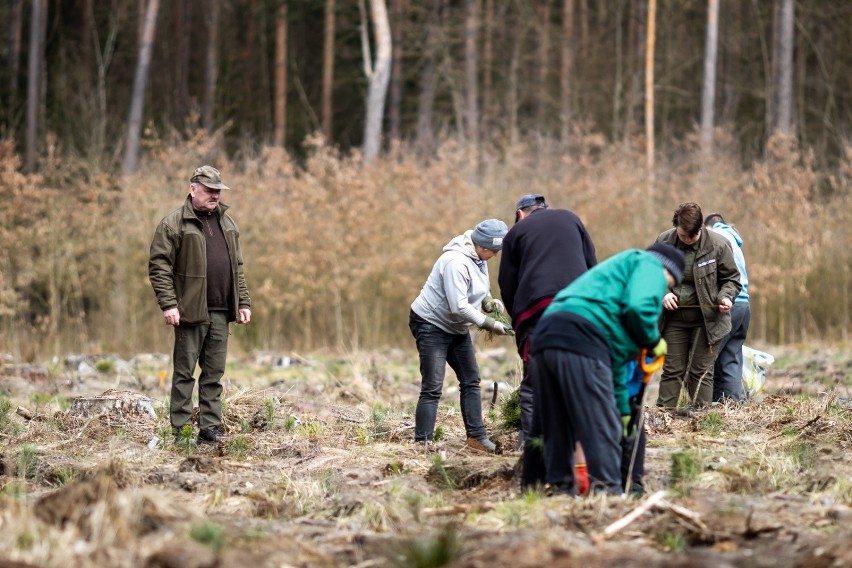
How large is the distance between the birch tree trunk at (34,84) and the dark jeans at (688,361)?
14470 millimetres

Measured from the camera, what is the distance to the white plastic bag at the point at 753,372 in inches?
Answer: 427

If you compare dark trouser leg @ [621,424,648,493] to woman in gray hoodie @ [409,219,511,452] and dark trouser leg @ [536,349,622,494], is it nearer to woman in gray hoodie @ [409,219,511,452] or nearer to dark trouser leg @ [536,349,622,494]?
dark trouser leg @ [536,349,622,494]

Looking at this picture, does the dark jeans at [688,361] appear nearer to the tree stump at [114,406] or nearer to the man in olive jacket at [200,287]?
the man in olive jacket at [200,287]

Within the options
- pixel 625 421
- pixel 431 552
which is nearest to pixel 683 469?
pixel 625 421

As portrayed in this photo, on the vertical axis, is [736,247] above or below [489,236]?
below

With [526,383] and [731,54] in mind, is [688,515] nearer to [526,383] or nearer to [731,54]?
[526,383]

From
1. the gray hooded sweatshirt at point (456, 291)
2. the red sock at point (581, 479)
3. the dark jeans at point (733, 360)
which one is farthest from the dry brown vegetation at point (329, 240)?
the red sock at point (581, 479)

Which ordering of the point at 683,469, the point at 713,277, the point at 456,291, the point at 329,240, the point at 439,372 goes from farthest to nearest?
the point at 329,240
the point at 713,277
the point at 439,372
the point at 456,291
the point at 683,469

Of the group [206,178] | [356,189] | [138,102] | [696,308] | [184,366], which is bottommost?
[184,366]

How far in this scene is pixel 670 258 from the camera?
21.9 feet

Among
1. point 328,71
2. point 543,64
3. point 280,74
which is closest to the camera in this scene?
point 280,74

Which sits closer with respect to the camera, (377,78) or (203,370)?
(203,370)

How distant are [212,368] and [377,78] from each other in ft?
48.5

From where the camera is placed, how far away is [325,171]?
60.3 ft
